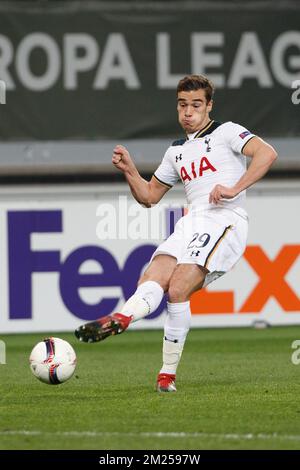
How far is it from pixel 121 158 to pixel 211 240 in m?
0.89

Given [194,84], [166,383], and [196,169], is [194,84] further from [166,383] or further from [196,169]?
[166,383]

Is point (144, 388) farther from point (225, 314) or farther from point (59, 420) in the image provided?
point (225, 314)

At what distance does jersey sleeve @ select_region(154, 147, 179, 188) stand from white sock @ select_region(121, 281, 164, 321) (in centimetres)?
111

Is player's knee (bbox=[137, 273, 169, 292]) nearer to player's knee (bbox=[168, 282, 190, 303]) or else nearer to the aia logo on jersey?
player's knee (bbox=[168, 282, 190, 303])

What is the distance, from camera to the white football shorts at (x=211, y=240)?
7.90 metres

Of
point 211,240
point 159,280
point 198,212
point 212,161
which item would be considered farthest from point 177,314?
point 212,161

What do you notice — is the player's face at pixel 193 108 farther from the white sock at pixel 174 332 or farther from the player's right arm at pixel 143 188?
the white sock at pixel 174 332

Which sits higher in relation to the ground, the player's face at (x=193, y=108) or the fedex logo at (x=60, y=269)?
the fedex logo at (x=60, y=269)

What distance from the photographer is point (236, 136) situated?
26.8ft

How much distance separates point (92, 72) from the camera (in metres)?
15.1

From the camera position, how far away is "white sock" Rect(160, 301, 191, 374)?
784 cm

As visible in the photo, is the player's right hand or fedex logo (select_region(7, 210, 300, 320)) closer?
the player's right hand

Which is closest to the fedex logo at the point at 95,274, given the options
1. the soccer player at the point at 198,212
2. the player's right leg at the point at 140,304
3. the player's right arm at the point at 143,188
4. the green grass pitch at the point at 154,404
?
the green grass pitch at the point at 154,404

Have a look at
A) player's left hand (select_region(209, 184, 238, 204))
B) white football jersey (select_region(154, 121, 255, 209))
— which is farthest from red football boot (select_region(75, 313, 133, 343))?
white football jersey (select_region(154, 121, 255, 209))
